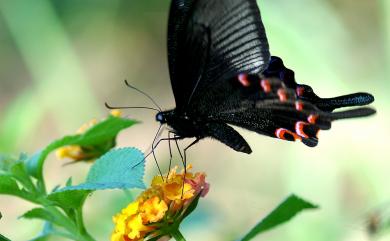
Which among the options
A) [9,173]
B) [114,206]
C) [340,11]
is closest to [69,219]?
[9,173]

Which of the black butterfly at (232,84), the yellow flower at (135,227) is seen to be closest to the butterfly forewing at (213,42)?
the black butterfly at (232,84)

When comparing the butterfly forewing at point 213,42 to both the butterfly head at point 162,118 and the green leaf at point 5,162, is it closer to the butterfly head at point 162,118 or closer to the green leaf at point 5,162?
the butterfly head at point 162,118

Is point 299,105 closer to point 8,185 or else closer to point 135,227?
point 135,227

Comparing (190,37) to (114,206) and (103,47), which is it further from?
(103,47)

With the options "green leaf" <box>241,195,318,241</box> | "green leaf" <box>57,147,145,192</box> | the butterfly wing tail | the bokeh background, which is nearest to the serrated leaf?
"green leaf" <box>57,147,145,192</box>

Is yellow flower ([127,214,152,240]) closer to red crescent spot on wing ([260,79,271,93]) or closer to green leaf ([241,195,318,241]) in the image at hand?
green leaf ([241,195,318,241])

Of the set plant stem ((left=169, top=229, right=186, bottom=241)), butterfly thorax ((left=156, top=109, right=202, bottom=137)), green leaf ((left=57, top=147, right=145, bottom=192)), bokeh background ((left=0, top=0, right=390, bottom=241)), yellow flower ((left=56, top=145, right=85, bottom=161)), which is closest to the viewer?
green leaf ((left=57, top=147, right=145, bottom=192))
